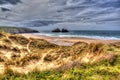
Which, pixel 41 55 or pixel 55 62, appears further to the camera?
pixel 41 55

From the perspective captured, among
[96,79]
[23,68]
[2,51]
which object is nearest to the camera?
[96,79]

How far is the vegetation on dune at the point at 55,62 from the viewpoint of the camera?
5312 mm

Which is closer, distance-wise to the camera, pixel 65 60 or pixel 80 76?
pixel 80 76

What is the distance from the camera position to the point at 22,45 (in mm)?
6531

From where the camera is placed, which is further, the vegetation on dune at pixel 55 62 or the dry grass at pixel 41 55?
the dry grass at pixel 41 55

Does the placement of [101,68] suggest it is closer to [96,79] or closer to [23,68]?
[96,79]

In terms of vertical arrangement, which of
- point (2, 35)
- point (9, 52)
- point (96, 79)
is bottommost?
point (96, 79)

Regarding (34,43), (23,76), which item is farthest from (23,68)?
(34,43)

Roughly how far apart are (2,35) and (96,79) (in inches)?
128

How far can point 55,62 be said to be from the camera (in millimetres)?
5734

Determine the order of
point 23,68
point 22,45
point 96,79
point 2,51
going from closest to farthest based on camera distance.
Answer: point 96,79 → point 23,68 → point 2,51 → point 22,45

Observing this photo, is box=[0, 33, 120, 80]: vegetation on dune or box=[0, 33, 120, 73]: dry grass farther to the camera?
box=[0, 33, 120, 73]: dry grass

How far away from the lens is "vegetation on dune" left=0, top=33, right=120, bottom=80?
5312mm

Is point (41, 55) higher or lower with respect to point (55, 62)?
higher
